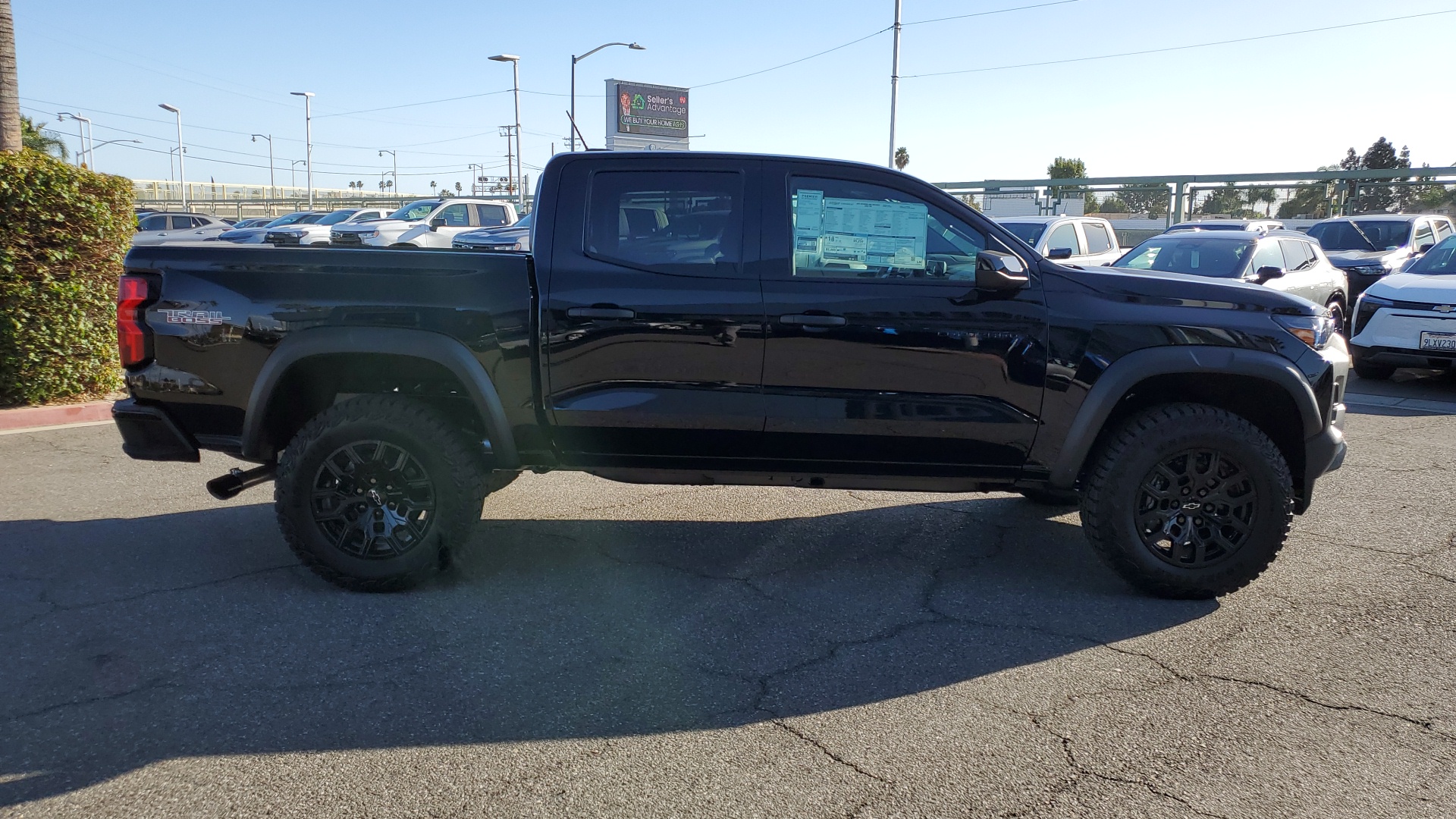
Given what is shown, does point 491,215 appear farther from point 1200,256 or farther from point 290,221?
point 1200,256

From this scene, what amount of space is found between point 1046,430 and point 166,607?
396 cm

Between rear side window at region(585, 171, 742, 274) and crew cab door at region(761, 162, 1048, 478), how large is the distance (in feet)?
A: 0.64

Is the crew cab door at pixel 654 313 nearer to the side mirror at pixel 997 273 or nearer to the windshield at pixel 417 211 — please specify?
the side mirror at pixel 997 273

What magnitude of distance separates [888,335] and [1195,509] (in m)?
1.62

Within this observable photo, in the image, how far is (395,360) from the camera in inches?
183

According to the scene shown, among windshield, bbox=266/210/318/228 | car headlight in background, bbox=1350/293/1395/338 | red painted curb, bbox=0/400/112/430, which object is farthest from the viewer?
windshield, bbox=266/210/318/228

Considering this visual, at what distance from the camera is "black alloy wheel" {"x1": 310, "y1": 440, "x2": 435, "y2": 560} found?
4.56 meters

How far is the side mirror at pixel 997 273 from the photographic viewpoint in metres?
4.40

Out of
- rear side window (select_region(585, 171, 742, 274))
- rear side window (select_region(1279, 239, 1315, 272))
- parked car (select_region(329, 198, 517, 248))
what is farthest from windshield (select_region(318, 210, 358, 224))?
rear side window (select_region(585, 171, 742, 274))

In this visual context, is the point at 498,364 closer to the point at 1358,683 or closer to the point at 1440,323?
the point at 1358,683

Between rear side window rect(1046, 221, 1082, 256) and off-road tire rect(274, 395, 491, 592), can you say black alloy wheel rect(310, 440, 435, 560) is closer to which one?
off-road tire rect(274, 395, 491, 592)

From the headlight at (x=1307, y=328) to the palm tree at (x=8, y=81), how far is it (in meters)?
10.8

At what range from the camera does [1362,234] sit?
17.7 meters

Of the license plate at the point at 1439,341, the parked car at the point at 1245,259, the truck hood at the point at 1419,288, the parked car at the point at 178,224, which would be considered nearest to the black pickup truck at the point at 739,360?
the parked car at the point at 1245,259
